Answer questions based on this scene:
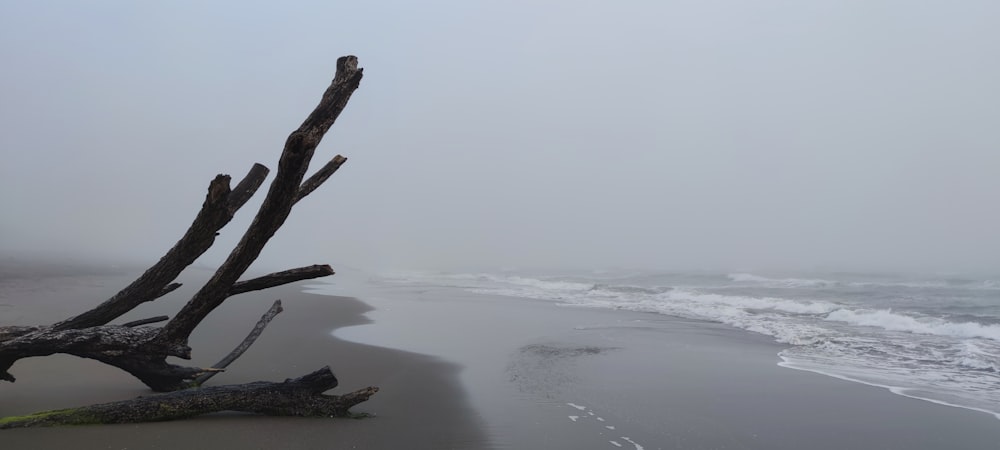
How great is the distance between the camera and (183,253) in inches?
159

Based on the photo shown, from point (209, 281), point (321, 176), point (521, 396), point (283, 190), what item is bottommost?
point (521, 396)

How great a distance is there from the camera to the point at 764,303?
17922mm

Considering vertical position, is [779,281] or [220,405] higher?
[779,281]

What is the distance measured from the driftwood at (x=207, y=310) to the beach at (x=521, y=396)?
0.16 m

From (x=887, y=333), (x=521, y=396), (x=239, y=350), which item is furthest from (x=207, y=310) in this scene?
(x=887, y=333)

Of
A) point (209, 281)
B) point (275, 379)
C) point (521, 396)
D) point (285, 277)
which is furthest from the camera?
point (275, 379)

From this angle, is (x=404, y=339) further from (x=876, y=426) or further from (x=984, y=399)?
(x=984, y=399)

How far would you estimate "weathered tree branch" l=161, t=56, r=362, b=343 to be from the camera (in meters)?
3.27

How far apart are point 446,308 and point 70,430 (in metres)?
11.5

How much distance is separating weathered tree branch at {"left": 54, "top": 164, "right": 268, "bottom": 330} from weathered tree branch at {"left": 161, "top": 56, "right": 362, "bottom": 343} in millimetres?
272

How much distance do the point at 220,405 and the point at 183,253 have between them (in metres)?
1.16

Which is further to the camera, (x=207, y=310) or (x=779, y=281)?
(x=779, y=281)

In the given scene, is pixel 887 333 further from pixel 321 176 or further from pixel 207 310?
pixel 207 310

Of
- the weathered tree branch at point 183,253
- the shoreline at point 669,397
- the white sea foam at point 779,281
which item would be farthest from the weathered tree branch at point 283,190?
the white sea foam at point 779,281
